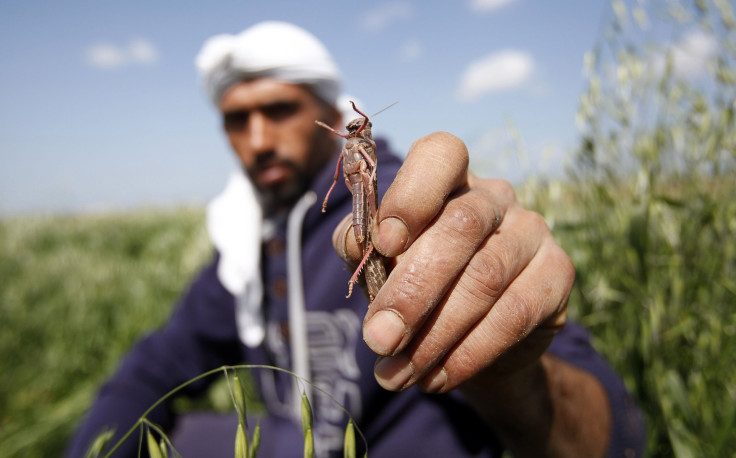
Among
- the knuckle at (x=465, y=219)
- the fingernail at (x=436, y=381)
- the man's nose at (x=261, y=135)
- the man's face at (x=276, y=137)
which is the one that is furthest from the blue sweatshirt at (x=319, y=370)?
the man's nose at (x=261, y=135)

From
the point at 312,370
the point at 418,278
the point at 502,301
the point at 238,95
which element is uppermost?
the point at 238,95

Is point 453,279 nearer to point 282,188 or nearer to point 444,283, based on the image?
point 444,283

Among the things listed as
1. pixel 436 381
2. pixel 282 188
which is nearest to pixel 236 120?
pixel 282 188

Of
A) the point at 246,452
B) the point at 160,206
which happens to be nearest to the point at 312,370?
the point at 246,452

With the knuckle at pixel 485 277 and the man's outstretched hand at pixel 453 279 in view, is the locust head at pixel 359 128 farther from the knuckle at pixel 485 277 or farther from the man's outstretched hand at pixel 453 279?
the knuckle at pixel 485 277

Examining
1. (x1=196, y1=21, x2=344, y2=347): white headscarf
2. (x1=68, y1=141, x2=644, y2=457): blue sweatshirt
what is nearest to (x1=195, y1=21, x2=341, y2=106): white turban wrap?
(x1=196, y1=21, x2=344, y2=347): white headscarf

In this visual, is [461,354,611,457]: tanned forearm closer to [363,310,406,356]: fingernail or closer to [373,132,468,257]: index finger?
[363,310,406,356]: fingernail

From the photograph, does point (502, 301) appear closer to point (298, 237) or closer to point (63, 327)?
point (298, 237)
